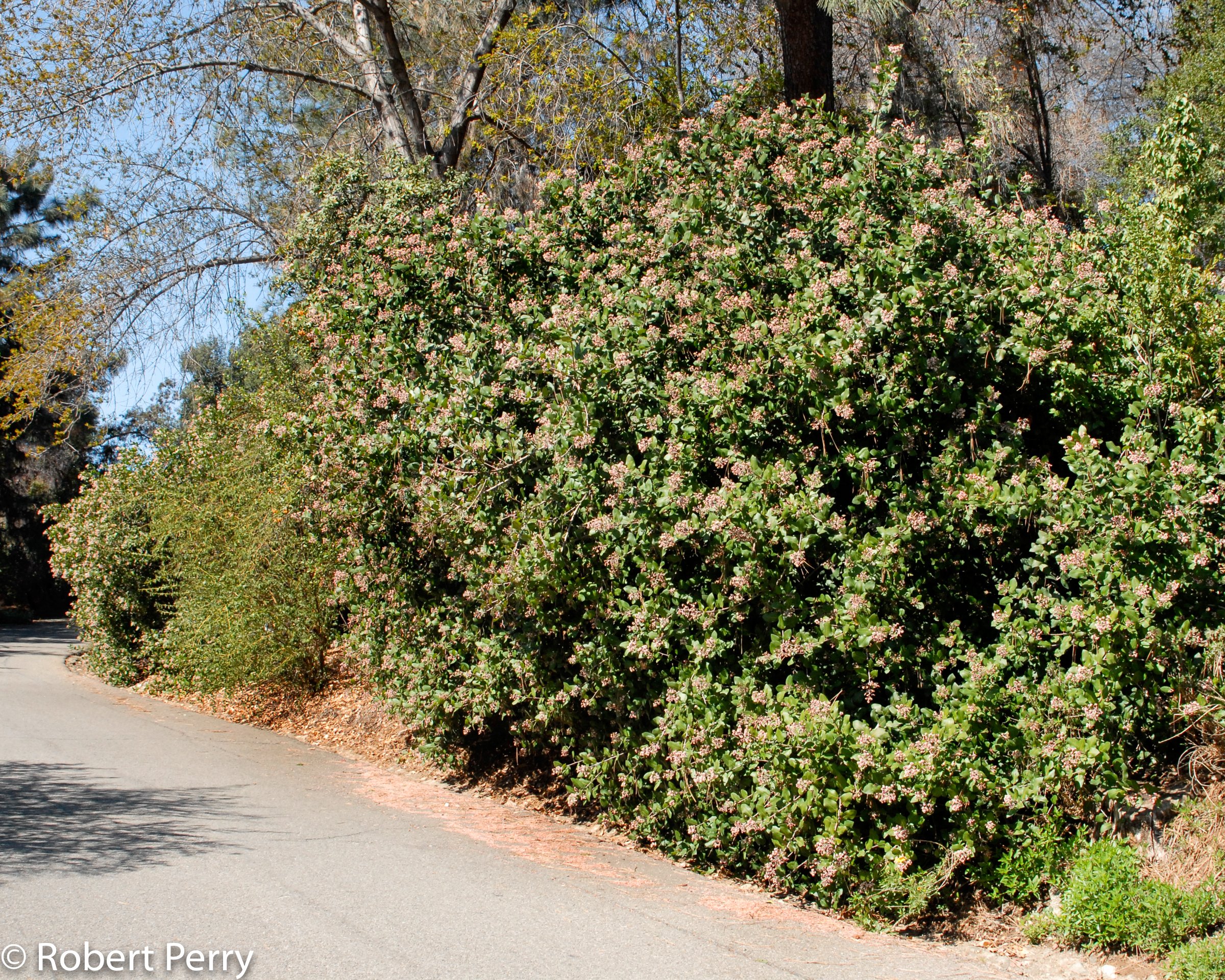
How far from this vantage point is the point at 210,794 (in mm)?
8328

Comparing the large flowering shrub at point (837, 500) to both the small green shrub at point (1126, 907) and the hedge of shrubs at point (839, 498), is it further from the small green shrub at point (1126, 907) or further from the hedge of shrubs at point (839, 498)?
the small green shrub at point (1126, 907)

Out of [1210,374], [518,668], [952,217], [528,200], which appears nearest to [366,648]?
[518,668]

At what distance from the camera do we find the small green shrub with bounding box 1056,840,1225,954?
461 cm

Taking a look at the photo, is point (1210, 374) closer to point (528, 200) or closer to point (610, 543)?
point (610, 543)

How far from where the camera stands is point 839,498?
20.9 ft

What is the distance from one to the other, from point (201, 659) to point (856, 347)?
34.7ft

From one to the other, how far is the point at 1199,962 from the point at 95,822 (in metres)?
6.84

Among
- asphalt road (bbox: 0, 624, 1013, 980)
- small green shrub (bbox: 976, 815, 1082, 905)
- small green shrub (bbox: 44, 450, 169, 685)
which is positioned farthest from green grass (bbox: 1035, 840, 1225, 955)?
small green shrub (bbox: 44, 450, 169, 685)

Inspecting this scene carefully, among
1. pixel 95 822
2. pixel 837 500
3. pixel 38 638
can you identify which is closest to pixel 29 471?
pixel 38 638

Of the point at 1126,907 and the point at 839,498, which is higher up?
the point at 839,498

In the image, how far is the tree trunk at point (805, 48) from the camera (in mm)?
10258

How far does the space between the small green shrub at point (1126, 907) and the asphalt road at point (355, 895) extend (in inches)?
19.3

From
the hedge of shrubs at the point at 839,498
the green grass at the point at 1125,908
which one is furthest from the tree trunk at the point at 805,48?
the green grass at the point at 1125,908

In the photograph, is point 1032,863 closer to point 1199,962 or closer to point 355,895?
point 1199,962
